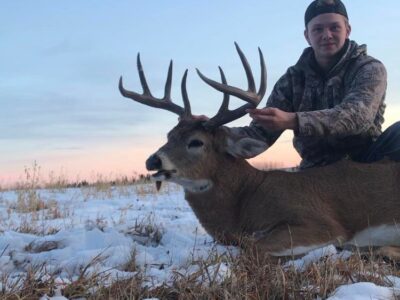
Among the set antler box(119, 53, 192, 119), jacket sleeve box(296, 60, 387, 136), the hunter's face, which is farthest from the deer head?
the hunter's face

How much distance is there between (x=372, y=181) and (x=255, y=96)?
4.02 feet

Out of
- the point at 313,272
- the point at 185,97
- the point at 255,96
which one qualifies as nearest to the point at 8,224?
the point at 185,97

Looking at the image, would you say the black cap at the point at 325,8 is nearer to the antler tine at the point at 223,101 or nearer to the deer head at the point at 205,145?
the deer head at the point at 205,145

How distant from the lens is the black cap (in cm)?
624

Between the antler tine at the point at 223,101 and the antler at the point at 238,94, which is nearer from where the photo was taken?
the antler at the point at 238,94

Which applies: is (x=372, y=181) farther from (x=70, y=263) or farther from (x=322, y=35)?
(x=70, y=263)

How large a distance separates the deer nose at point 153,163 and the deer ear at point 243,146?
0.67 m

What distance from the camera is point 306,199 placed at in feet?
15.9

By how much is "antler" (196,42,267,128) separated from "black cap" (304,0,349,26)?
5.10 ft

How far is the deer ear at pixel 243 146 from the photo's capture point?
5172mm

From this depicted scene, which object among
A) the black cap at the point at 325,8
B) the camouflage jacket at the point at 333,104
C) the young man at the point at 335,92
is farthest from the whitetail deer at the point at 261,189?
the black cap at the point at 325,8

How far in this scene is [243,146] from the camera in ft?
17.1

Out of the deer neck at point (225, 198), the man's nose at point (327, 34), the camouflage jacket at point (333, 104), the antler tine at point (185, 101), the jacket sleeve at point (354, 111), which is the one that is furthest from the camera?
the man's nose at point (327, 34)

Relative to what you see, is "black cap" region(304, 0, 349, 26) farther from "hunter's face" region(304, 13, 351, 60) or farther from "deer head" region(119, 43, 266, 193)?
"deer head" region(119, 43, 266, 193)
